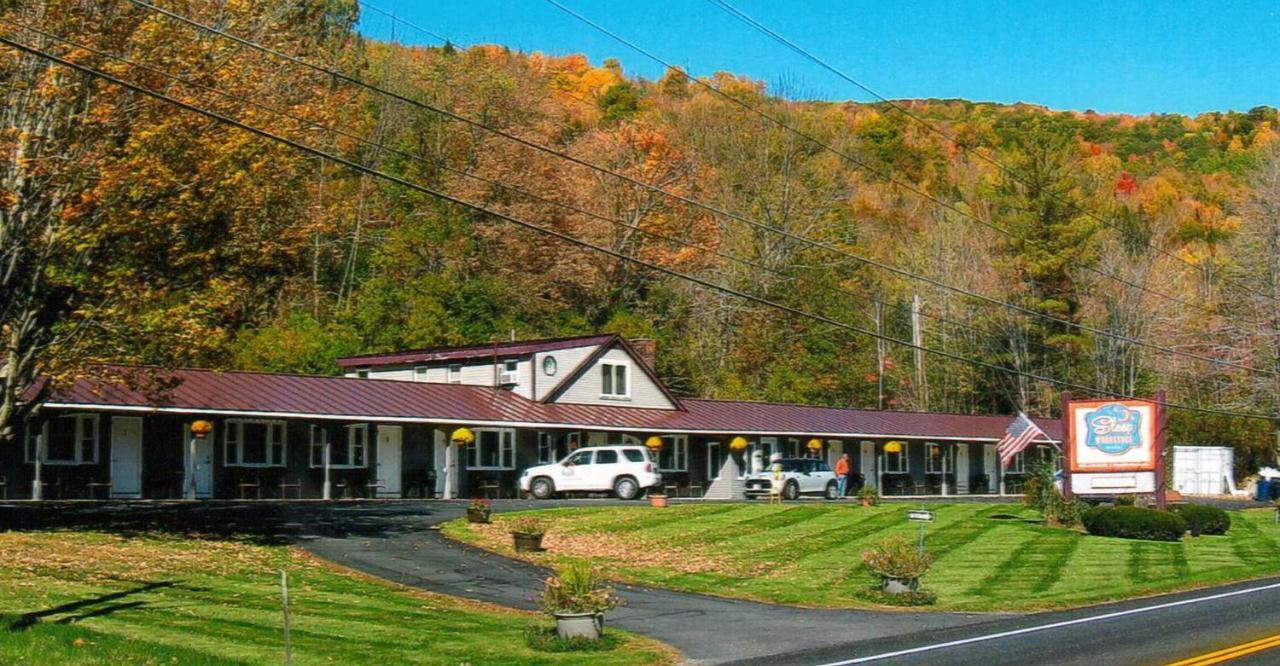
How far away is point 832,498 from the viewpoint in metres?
56.4

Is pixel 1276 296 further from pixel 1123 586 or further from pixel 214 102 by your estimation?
pixel 214 102

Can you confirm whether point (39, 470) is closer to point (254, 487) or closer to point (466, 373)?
point (254, 487)

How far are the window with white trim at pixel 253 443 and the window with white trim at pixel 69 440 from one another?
4.15 meters

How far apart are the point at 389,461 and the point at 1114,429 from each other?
23.5 meters

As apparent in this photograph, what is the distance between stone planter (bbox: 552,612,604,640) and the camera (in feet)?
68.7

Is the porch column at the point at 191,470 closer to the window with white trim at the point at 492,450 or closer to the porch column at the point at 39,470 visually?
the porch column at the point at 39,470

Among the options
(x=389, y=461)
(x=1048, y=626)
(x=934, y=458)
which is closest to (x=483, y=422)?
(x=389, y=461)

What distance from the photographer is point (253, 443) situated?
46.6 metres

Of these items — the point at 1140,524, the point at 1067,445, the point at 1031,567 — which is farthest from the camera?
the point at 1067,445

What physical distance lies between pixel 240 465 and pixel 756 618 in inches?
1014

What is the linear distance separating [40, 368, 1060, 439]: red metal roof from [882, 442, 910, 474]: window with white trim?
1540mm

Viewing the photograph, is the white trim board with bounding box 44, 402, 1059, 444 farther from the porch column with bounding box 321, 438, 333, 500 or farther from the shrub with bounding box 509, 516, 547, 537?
the shrub with bounding box 509, 516, 547, 537

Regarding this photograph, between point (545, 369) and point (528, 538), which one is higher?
point (545, 369)

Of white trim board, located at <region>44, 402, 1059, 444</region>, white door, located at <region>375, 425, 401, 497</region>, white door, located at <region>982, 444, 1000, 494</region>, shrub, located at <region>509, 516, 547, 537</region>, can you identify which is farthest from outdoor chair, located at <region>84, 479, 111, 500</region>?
white door, located at <region>982, 444, 1000, 494</region>
